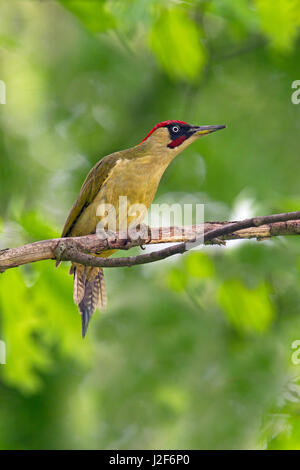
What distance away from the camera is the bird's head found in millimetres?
6383

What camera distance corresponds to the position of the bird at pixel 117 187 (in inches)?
237

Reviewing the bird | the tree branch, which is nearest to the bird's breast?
the bird

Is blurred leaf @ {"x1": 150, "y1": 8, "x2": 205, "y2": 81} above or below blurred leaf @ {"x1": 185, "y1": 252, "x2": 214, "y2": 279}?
above

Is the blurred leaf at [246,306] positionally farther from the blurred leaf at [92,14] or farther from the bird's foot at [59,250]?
the blurred leaf at [92,14]

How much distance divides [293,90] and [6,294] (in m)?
5.81

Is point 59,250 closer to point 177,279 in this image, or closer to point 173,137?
point 173,137

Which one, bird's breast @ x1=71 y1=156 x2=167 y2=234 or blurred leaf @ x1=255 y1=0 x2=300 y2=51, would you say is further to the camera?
blurred leaf @ x1=255 y1=0 x2=300 y2=51

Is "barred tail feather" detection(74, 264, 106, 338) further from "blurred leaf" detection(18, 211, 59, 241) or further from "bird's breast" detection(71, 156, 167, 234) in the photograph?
"blurred leaf" detection(18, 211, 59, 241)

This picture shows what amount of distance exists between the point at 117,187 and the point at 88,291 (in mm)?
1143

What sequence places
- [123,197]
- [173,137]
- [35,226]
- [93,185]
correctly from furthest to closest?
[173,137] < [93,185] < [123,197] < [35,226]

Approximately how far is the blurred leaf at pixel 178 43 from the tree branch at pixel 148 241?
8.55 feet

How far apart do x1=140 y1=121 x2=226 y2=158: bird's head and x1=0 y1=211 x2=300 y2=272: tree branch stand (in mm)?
1047

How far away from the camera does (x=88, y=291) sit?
6.50m

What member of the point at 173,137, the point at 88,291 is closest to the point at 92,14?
the point at 173,137
